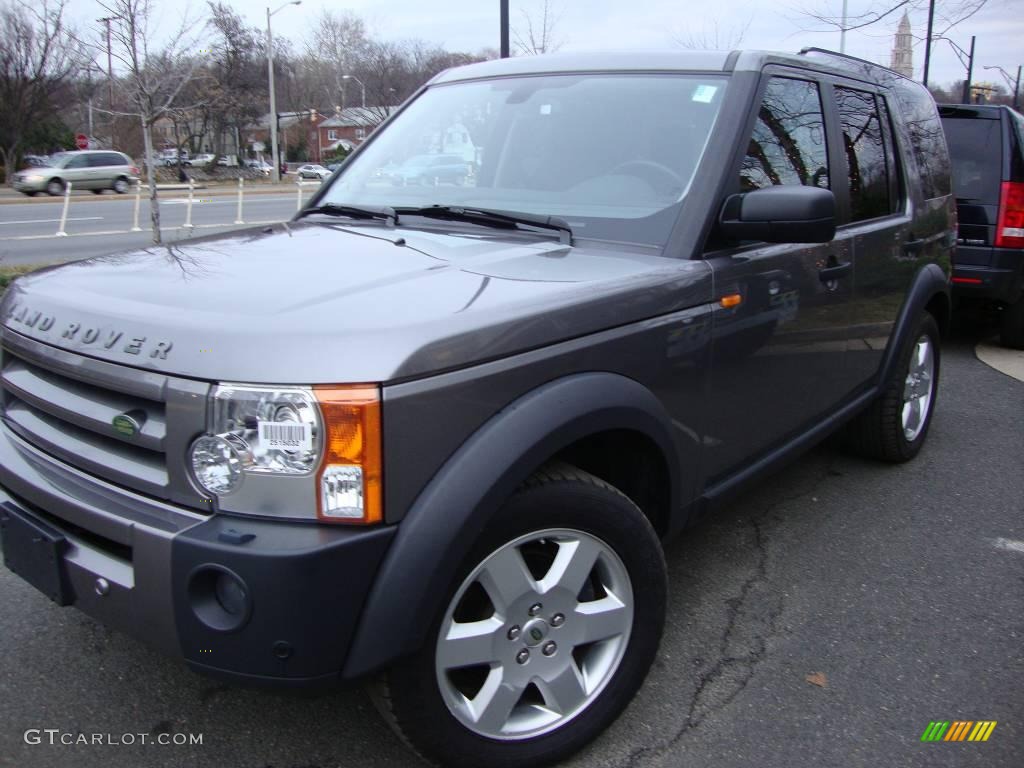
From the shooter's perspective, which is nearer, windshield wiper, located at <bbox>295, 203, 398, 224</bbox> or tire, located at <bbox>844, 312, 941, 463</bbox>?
windshield wiper, located at <bbox>295, 203, 398, 224</bbox>

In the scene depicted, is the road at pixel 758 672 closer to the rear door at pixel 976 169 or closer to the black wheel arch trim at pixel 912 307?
the black wheel arch trim at pixel 912 307

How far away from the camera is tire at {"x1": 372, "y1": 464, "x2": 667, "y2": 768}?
2.06 m

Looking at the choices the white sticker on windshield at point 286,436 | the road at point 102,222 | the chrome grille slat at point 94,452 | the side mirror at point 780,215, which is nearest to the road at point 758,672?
the chrome grille slat at point 94,452

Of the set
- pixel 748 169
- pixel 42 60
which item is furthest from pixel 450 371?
pixel 42 60

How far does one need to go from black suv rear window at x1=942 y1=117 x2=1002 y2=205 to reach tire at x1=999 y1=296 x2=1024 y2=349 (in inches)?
38.7

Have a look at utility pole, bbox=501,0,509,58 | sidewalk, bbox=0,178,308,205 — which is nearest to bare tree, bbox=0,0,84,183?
sidewalk, bbox=0,178,308,205

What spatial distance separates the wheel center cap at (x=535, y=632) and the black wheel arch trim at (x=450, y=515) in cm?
34

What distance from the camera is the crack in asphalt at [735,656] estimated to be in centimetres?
256

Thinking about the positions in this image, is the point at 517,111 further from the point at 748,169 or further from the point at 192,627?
the point at 192,627

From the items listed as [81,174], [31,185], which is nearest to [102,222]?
[31,185]

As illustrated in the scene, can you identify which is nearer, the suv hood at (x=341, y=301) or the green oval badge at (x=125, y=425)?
the suv hood at (x=341, y=301)

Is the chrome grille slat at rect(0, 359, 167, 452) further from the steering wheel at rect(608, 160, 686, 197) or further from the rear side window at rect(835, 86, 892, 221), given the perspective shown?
the rear side window at rect(835, 86, 892, 221)

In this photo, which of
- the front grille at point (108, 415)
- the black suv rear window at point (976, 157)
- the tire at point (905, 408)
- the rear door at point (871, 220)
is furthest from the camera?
the black suv rear window at point (976, 157)

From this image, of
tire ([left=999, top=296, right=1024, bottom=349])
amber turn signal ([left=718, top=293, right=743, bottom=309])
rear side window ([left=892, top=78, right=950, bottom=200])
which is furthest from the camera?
tire ([left=999, top=296, right=1024, bottom=349])
